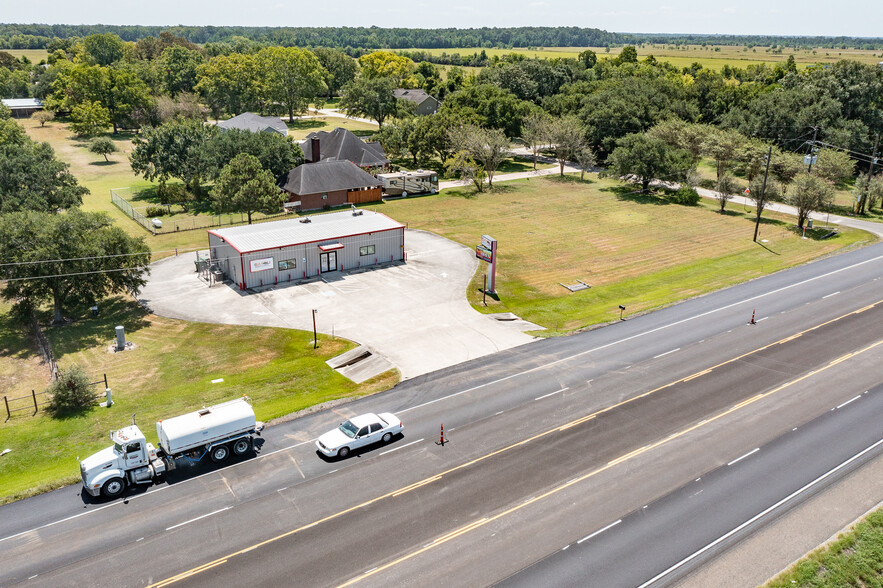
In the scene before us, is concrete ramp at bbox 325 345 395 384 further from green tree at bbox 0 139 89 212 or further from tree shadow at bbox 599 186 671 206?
tree shadow at bbox 599 186 671 206

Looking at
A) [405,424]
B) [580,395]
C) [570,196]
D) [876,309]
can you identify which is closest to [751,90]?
[570,196]

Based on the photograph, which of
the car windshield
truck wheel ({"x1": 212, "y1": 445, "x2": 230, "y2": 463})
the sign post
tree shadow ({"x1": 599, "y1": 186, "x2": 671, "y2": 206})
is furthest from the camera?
tree shadow ({"x1": 599, "y1": 186, "x2": 671, "y2": 206})

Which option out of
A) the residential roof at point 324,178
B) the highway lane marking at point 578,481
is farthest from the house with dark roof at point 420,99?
the highway lane marking at point 578,481

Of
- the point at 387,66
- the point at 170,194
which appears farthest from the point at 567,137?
the point at 387,66

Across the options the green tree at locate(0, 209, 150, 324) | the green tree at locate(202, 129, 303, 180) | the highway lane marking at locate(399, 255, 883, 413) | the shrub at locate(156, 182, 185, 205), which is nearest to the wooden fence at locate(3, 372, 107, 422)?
the green tree at locate(0, 209, 150, 324)

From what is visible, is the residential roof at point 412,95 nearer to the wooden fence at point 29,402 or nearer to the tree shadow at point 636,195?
the tree shadow at point 636,195

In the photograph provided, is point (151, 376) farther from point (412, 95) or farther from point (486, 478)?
Answer: point (412, 95)
